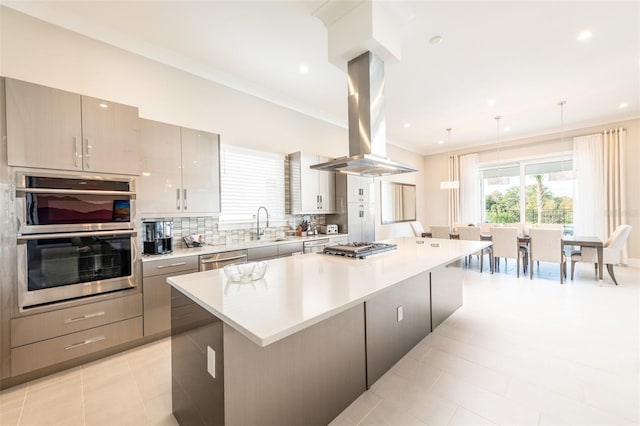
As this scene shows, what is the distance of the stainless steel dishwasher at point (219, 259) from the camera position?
109 inches

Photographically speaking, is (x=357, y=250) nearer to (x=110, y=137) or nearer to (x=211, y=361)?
(x=211, y=361)

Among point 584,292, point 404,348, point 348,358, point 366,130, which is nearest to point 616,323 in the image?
point 584,292

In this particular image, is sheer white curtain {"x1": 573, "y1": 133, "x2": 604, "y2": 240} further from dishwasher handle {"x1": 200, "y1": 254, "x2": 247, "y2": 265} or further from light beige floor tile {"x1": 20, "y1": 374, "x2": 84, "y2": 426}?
light beige floor tile {"x1": 20, "y1": 374, "x2": 84, "y2": 426}

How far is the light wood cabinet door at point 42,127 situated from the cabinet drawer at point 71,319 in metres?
1.17

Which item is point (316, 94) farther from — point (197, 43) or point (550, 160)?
point (550, 160)

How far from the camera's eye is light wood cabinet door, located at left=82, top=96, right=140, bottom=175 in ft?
7.28

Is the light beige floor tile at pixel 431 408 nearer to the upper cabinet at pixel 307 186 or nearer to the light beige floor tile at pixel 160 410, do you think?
the light beige floor tile at pixel 160 410

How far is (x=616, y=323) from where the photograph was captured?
282cm

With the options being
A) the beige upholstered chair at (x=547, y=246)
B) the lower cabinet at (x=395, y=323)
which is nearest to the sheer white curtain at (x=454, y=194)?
the beige upholstered chair at (x=547, y=246)

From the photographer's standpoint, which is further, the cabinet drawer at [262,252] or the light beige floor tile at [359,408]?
the cabinet drawer at [262,252]

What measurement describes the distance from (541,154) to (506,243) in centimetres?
311

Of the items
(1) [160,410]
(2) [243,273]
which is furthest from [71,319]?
(2) [243,273]

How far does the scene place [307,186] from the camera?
4207mm

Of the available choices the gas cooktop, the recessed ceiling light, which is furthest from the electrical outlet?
the recessed ceiling light
